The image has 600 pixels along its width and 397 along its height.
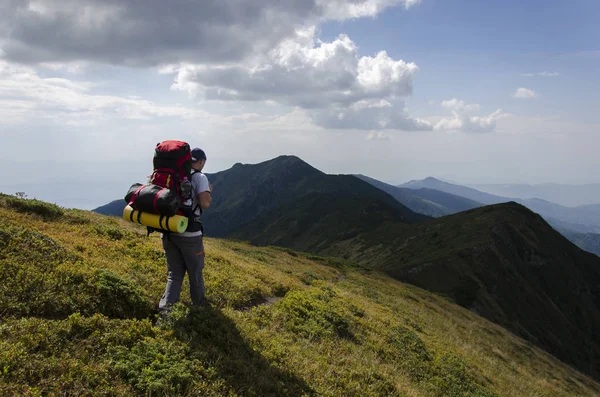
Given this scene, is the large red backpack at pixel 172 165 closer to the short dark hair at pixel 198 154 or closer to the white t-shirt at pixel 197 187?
the white t-shirt at pixel 197 187

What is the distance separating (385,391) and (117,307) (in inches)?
275

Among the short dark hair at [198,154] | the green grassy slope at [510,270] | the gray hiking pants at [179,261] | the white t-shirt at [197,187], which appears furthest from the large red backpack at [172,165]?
the green grassy slope at [510,270]

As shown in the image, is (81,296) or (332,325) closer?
(81,296)

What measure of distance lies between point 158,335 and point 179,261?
1779mm

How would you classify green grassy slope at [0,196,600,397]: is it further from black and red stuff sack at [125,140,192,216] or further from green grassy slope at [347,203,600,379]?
green grassy slope at [347,203,600,379]

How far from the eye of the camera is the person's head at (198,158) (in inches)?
320

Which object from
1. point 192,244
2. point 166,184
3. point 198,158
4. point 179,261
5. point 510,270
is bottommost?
point 510,270

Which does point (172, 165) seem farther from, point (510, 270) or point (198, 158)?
point (510, 270)

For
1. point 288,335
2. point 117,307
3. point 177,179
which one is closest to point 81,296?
point 117,307

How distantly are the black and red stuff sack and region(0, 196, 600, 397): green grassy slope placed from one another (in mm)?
2410

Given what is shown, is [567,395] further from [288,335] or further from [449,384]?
[288,335]

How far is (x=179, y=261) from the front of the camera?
830 centimetres

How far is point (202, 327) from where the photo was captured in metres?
7.79

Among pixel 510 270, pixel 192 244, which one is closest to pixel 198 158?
pixel 192 244
